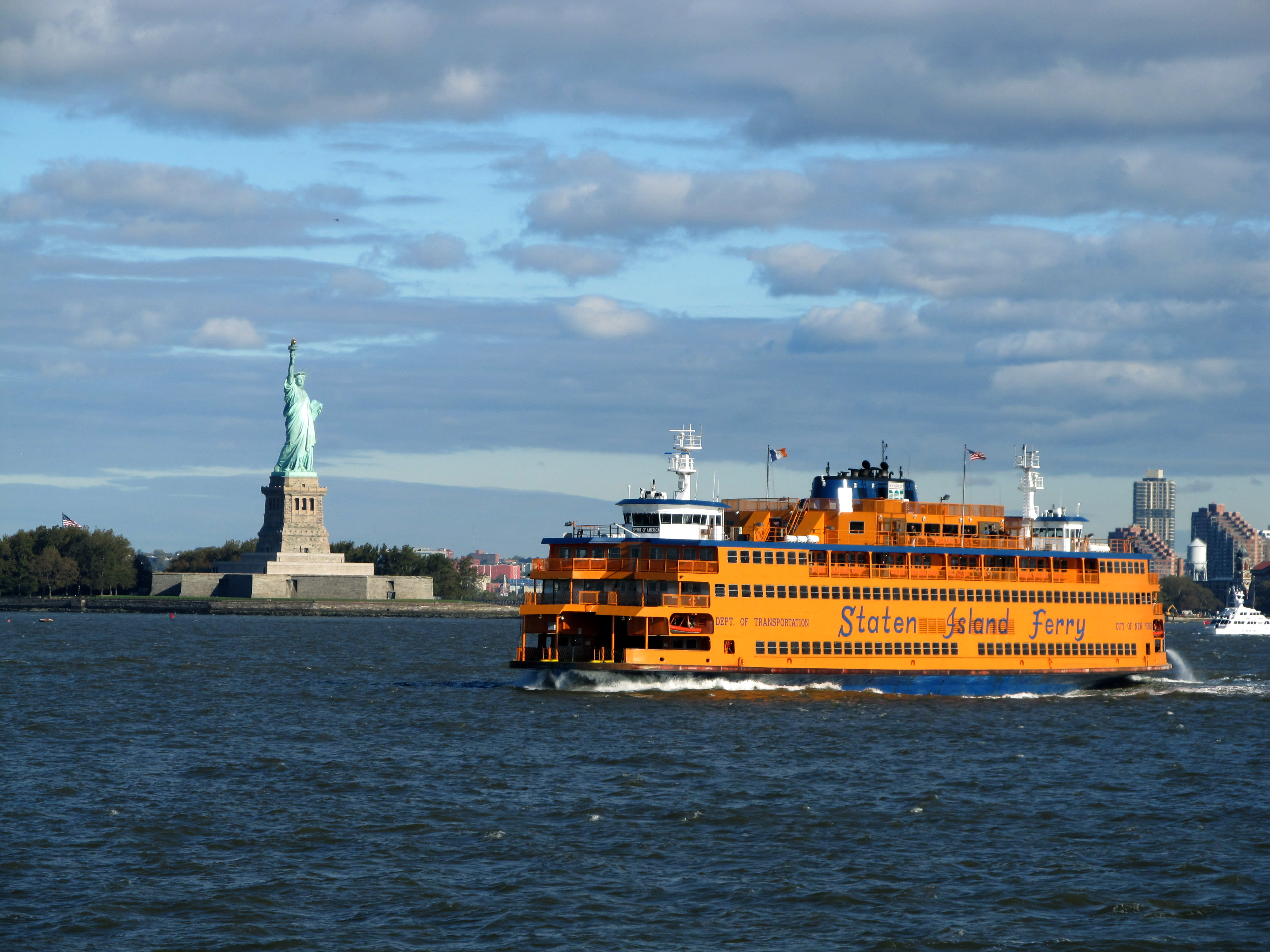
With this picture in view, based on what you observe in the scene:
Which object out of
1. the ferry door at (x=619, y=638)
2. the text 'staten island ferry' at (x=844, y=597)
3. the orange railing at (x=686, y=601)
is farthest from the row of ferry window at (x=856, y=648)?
the ferry door at (x=619, y=638)

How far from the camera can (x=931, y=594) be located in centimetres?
7088

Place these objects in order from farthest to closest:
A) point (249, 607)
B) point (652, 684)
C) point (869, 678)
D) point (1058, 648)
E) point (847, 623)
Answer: point (249, 607) < point (1058, 648) < point (869, 678) < point (847, 623) < point (652, 684)

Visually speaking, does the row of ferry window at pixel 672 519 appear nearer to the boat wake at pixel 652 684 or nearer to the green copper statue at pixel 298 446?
the boat wake at pixel 652 684

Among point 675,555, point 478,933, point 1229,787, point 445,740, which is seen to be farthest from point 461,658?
point 478,933

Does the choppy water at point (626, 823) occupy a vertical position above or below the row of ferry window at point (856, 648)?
below

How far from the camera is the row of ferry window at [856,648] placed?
2648 inches

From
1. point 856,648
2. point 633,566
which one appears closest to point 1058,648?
point 856,648

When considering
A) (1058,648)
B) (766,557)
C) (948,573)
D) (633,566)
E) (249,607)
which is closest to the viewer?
(633,566)

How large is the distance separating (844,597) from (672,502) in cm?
862

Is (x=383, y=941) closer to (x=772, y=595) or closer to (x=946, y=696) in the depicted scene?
(x=772, y=595)

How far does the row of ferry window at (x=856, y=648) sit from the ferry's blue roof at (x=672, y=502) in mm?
6310

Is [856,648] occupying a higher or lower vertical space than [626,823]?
higher

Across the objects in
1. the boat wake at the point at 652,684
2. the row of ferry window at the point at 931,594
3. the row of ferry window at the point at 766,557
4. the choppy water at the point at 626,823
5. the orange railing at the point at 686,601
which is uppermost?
the row of ferry window at the point at 766,557

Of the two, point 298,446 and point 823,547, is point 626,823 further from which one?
point 298,446
